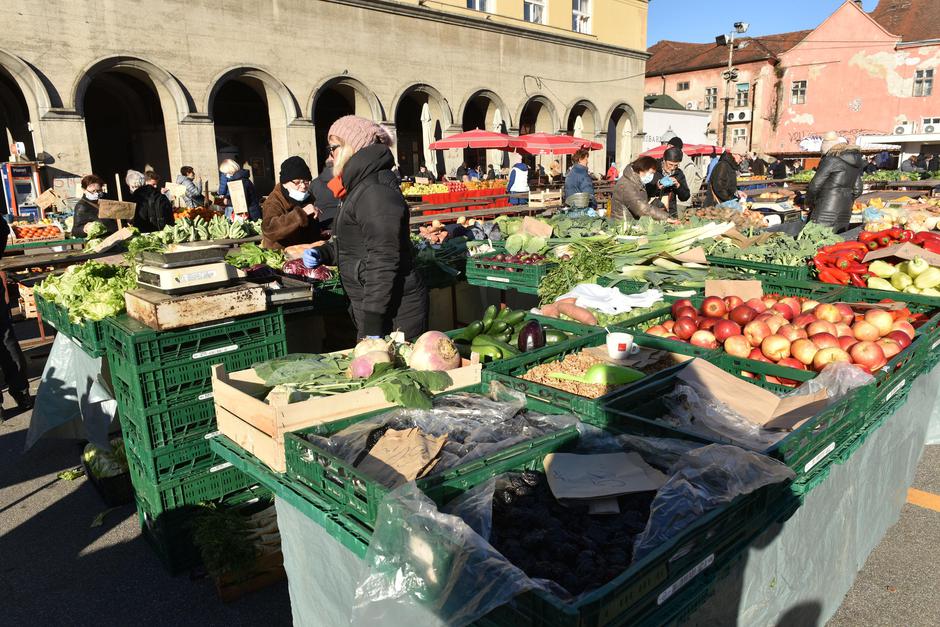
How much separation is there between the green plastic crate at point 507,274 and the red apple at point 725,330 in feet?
6.99

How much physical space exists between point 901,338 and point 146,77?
16.7m

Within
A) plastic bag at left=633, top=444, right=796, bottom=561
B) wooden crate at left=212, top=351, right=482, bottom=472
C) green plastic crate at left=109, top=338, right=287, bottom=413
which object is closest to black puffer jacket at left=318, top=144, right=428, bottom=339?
green plastic crate at left=109, top=338, right=287, bottom=413

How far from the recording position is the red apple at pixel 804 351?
3389 millimetres

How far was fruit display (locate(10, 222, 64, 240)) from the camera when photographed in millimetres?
10212

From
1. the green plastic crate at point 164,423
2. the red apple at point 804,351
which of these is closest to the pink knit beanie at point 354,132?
the green plastic crate at point 164,423

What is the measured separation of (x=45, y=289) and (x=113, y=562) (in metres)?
2.15

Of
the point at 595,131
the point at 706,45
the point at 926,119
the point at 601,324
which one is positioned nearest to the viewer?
the point at 601,324

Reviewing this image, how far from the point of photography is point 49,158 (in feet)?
45.3

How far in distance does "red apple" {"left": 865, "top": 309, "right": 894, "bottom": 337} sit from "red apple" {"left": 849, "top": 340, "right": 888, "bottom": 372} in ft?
1.36

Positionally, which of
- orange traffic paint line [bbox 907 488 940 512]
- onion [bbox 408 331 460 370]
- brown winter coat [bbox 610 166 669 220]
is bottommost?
orange traffic paint line [bbox 907 488 940 512]

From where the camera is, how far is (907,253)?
501cm

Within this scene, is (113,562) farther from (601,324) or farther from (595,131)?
(595,131)

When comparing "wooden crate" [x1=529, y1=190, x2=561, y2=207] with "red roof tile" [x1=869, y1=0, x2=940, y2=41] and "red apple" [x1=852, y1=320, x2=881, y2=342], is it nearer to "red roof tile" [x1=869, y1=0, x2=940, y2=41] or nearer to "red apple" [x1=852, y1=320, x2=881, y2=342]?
"red apple" [x1=852, y1=320, x2=881, y2=342]

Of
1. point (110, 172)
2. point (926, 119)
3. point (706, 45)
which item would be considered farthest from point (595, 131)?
point (706, 45)
